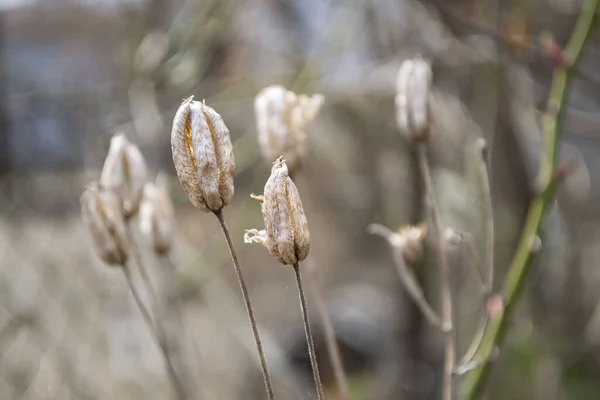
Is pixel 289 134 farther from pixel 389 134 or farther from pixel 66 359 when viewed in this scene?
pixel 389 134

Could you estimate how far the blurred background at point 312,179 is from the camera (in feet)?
5.50

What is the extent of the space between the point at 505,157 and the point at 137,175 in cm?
138

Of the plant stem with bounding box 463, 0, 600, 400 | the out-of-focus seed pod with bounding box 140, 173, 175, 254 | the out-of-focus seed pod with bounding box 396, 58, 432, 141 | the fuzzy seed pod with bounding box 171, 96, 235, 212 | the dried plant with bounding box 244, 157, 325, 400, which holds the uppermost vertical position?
the fuzzy seed pod with bounding box 171, 96, 235, 212

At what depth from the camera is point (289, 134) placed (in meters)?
0.71

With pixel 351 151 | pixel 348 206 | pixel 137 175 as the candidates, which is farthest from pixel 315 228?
pixel 137 175

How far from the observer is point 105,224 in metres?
0.68

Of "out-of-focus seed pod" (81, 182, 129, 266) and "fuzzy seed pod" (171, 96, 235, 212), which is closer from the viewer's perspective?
"fuzzy seed pod" (171, 96, 235, 212)

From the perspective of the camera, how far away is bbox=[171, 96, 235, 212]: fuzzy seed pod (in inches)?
18.8

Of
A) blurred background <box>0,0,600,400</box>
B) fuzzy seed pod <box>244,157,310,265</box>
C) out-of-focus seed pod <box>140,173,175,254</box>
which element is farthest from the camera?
blurred background <box>0,0,600,400</box>

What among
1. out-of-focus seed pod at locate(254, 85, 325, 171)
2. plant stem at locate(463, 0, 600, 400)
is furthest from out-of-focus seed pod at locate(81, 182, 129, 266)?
plant stem at locate(463, 0, 600, 400)

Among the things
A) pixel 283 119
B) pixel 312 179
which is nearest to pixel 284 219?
pixel 283 119

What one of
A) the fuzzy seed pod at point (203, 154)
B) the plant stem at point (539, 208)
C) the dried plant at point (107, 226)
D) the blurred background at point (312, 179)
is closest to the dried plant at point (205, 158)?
the fuzzy seed pod at point (203, 154)

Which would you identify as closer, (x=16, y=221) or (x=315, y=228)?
(x=16, y=221)

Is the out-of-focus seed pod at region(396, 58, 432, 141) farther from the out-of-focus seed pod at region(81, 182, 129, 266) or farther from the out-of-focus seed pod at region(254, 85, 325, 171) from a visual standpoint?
the out-of-focus seed pod at region(81, 182, 129, 266)
